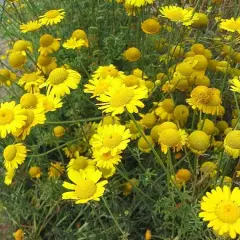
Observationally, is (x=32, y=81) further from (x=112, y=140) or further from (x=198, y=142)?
→ (x=198, y=142)

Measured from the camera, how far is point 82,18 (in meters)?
2.90

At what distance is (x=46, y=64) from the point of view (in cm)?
230

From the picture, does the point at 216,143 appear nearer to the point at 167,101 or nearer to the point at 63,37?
the point at 167,101

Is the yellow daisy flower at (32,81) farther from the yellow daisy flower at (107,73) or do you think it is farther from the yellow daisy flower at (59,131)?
the yellow daisy flower at (107,73)

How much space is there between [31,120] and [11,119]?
8cm

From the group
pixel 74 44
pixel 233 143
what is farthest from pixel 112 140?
pixel 74 44

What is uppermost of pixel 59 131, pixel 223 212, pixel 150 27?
pixel 150 27

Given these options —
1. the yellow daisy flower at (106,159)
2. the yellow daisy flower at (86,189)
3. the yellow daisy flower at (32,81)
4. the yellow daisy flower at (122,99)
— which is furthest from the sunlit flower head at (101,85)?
the yellow daisy flower at (32,81)

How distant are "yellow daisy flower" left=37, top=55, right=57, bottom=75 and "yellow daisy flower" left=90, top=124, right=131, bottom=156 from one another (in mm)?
706

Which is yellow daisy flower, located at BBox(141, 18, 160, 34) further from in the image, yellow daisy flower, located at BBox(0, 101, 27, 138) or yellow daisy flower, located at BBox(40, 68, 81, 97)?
yellow daisy flower, located at BBox(0, 101, 27, 138)

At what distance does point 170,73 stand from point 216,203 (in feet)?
3.11

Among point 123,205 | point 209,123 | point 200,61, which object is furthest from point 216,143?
point 123,205

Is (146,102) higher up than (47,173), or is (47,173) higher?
(146,102)

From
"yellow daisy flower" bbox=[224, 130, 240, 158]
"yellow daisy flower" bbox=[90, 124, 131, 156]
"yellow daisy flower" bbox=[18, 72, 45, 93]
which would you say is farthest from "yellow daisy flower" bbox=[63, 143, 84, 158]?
"yellow daisy flower" bbox=[224, 130, 240, 158]
